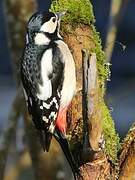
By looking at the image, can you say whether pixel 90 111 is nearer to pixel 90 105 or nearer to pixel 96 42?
pixel 90 105

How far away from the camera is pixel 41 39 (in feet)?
10.9

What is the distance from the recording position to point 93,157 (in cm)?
292

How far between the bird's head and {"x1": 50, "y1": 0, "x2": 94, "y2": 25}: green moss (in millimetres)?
76

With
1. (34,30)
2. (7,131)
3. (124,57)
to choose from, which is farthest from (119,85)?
(34,30)

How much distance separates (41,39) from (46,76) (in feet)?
0.72

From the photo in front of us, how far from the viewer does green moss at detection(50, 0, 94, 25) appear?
9.96 ft

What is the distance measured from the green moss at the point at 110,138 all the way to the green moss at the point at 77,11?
1.25ft

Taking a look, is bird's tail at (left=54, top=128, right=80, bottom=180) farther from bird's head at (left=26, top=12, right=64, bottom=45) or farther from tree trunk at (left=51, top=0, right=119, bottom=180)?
bird's head at (left=26, top=12, right=64, bottom=45)

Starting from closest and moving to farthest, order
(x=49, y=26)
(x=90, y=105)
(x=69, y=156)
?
(x=90, y=105) < (x=69, y=156) < (x=49, y=26)

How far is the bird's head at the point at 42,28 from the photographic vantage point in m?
3.18

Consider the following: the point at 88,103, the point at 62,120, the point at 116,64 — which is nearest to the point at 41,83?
the point at 62,120

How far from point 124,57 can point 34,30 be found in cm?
640

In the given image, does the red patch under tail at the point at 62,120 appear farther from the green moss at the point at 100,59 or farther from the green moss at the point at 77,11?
the green moss at the point at 77,11

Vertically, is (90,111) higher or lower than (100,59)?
lower
